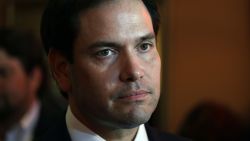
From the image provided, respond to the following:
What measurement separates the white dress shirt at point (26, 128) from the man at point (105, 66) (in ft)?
4.73

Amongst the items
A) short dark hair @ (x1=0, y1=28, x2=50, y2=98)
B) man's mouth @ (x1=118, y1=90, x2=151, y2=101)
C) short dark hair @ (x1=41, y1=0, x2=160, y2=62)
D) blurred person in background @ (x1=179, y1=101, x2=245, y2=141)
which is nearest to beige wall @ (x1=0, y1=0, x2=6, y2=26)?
short dark hair @ (x1=0, y1=28, x2=50, y2=98)

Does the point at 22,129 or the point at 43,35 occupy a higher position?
the point at 43,35

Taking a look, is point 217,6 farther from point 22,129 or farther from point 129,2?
point 129,2

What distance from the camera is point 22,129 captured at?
3.26 m

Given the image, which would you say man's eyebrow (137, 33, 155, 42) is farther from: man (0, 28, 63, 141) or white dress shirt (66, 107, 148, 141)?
man (0, 28, 63, 141)

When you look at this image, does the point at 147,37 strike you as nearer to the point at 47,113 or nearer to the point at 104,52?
the point at 104,52

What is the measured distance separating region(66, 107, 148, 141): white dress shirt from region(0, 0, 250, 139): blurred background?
269cm

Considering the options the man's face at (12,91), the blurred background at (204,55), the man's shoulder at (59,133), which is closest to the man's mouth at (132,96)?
the man's shoulder at (59,133)

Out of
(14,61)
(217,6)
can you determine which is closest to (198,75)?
(217,6)

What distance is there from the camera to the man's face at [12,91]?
3.32 meters

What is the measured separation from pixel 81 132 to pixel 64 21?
0.31 meters

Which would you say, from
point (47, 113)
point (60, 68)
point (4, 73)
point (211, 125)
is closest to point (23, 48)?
point (4, 73)

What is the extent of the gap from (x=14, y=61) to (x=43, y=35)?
1524 millimetres

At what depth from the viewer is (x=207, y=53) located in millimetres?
4570
